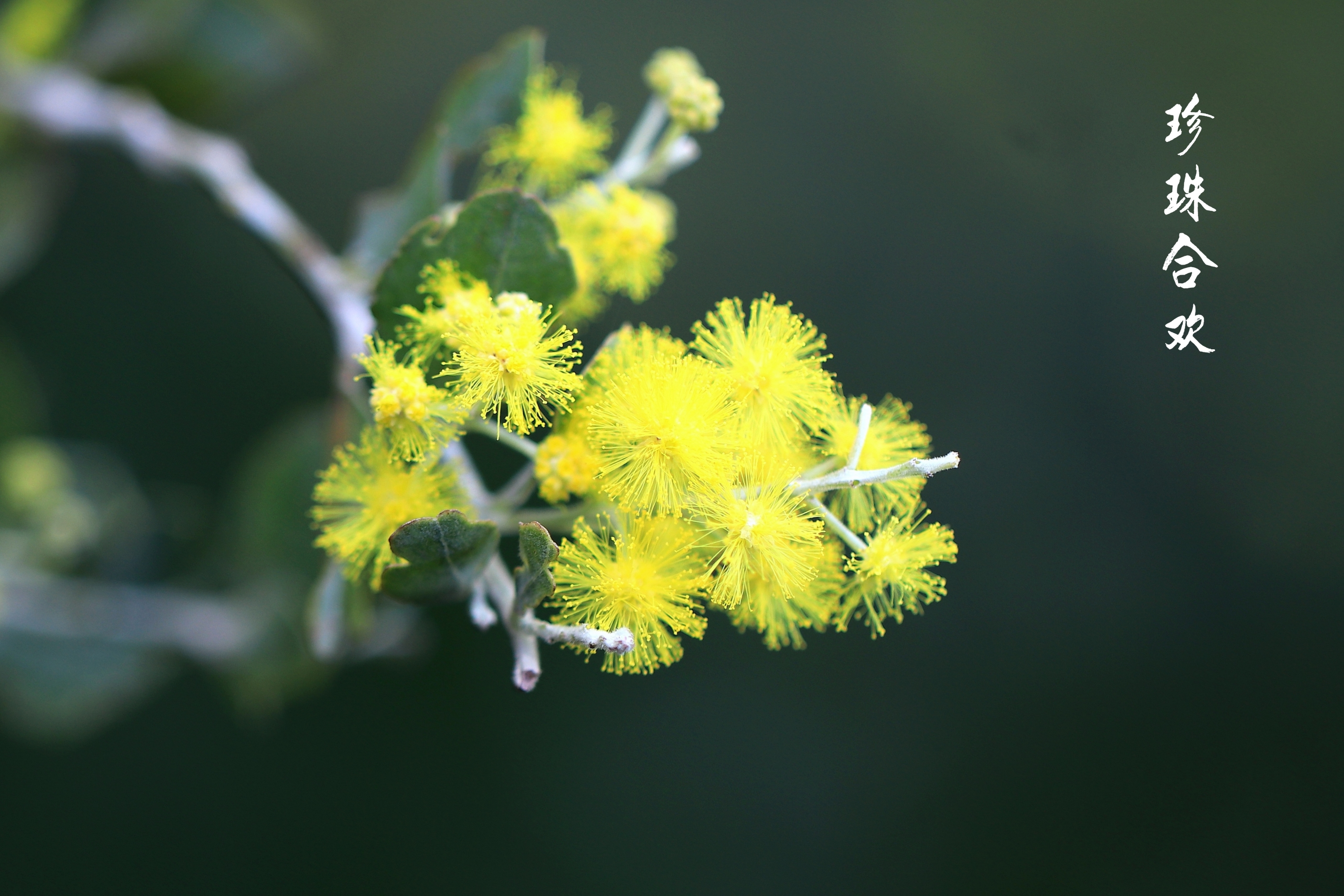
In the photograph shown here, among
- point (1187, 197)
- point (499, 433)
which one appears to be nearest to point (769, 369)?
point (499, 433)

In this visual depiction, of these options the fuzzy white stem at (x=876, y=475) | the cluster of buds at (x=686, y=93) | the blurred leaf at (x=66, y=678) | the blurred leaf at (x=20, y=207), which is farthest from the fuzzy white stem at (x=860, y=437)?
the blurred leaf at (x=20, y=207)

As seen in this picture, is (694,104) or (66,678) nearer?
(694,104)

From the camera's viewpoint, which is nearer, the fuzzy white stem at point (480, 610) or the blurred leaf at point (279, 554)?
the fuzzy white stem at point (480, 610)

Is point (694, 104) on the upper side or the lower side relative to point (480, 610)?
upper

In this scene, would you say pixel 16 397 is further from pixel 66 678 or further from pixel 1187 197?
pixel 1187 197

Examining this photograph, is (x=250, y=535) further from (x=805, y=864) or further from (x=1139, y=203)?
(x=1139, y=203)

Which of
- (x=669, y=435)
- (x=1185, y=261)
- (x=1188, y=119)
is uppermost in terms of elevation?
(x=1188, y=119)

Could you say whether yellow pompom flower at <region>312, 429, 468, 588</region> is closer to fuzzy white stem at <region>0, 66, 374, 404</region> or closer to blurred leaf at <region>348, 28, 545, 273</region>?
fuzzy white stem at <region>0, 66, 374, 404</region>

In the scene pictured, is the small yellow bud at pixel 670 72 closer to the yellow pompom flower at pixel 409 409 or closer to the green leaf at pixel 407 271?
the green leaf at pixel 407 271
